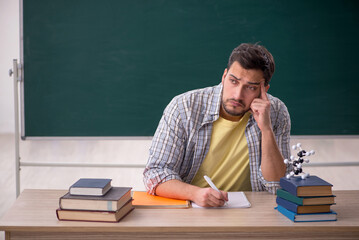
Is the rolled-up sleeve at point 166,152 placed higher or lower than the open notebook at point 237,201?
higher

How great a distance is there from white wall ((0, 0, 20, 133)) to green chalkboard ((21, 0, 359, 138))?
4.26m

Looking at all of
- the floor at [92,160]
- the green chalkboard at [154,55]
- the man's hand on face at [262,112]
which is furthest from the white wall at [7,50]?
the man's hand on face at [262,112]

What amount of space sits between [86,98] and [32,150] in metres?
3.68

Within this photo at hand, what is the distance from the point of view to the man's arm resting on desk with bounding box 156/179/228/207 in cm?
167

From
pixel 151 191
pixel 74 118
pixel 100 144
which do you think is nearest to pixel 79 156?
pixel 100 144

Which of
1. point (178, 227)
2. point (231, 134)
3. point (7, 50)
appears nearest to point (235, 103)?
point (231, 134)

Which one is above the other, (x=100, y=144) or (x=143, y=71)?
(x=143, y=71)

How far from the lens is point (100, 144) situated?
6.87 m

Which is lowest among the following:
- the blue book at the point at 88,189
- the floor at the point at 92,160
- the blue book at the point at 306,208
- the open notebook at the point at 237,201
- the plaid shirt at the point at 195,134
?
the floor at the point at 92,160

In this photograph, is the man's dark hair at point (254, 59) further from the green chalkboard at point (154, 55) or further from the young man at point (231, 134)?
the green chalkboard at point (154, 55)

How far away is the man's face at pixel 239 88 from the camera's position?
6.45ft

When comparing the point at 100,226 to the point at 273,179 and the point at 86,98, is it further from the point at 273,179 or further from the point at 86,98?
the point at 86,98

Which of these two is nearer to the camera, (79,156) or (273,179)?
(273,179)

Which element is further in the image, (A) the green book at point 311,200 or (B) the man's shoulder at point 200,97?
(B) the man's shoulder at point 200,97
